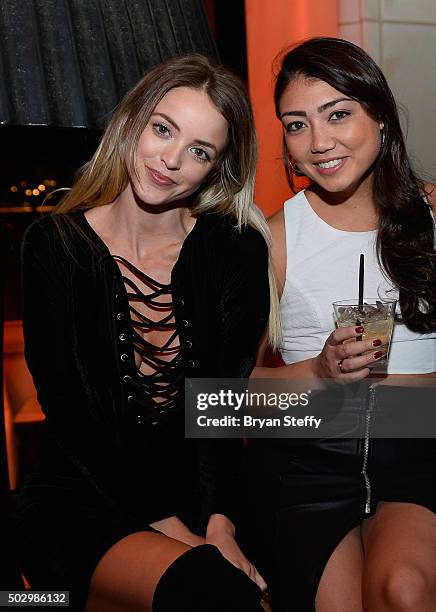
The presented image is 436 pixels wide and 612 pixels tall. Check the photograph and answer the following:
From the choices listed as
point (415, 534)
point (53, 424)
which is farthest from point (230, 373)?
point (415, 534)

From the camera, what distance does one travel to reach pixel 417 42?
3.56 m

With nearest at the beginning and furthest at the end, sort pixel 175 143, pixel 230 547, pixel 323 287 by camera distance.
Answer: pixel 230 547 → pixel 175 143 → pixel 323 287

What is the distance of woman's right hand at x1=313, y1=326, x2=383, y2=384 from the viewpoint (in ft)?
5.98

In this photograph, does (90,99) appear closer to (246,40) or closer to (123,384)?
(123,384)

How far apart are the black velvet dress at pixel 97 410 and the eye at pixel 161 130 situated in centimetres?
31

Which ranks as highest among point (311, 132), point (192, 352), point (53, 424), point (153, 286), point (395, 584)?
point (311, 132)

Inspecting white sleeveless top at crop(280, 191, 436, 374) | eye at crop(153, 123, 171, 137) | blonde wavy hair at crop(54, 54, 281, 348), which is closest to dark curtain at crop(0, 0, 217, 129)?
blonde wavy hair at crop(54, 54, 281, 348)

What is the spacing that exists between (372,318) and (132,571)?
2.58ft

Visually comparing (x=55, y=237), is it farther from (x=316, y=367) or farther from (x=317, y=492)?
(x=317, y=492)

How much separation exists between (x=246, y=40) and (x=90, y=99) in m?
1.82

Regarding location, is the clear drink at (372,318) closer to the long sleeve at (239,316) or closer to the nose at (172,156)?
the long sleeve at (239,316)

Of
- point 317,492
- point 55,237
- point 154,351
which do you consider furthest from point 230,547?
point 55,237

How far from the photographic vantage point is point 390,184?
7.48 ft

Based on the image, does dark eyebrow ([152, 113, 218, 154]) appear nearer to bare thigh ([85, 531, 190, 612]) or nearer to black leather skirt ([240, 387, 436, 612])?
black leather skirt ([240, 387, 436, 612])
